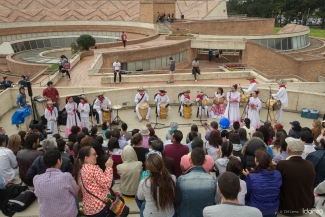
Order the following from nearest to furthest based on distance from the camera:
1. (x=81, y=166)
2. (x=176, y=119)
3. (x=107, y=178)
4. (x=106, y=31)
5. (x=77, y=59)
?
(x=107, y=178) → (x=81, y=166) → (x=176, y=119) → (x=77, y=59) → (x=106, y=31)

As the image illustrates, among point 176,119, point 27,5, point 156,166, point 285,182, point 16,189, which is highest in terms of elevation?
point 27,5

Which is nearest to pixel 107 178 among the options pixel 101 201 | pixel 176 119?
pixel 101 201

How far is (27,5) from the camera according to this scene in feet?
156

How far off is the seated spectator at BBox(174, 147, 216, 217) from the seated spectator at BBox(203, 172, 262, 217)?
510 mm

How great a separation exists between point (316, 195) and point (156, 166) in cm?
302

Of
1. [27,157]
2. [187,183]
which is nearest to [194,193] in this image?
[187,183]

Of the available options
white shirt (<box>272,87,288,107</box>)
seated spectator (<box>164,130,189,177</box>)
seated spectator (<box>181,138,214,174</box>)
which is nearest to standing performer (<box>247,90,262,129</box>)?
white shirt (<box>272,87,288,107</box>)

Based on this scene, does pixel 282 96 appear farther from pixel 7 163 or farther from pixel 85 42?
pixel 85 42

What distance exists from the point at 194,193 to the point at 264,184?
3.69 feet

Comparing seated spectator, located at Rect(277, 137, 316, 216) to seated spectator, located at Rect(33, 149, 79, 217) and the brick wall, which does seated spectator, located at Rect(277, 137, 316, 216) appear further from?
the brick wall

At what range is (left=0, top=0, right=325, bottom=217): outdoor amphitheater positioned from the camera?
1318cm

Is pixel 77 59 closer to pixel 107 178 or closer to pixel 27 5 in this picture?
pixel 107 178

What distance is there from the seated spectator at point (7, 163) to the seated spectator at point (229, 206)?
4.25m

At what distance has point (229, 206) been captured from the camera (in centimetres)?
322
